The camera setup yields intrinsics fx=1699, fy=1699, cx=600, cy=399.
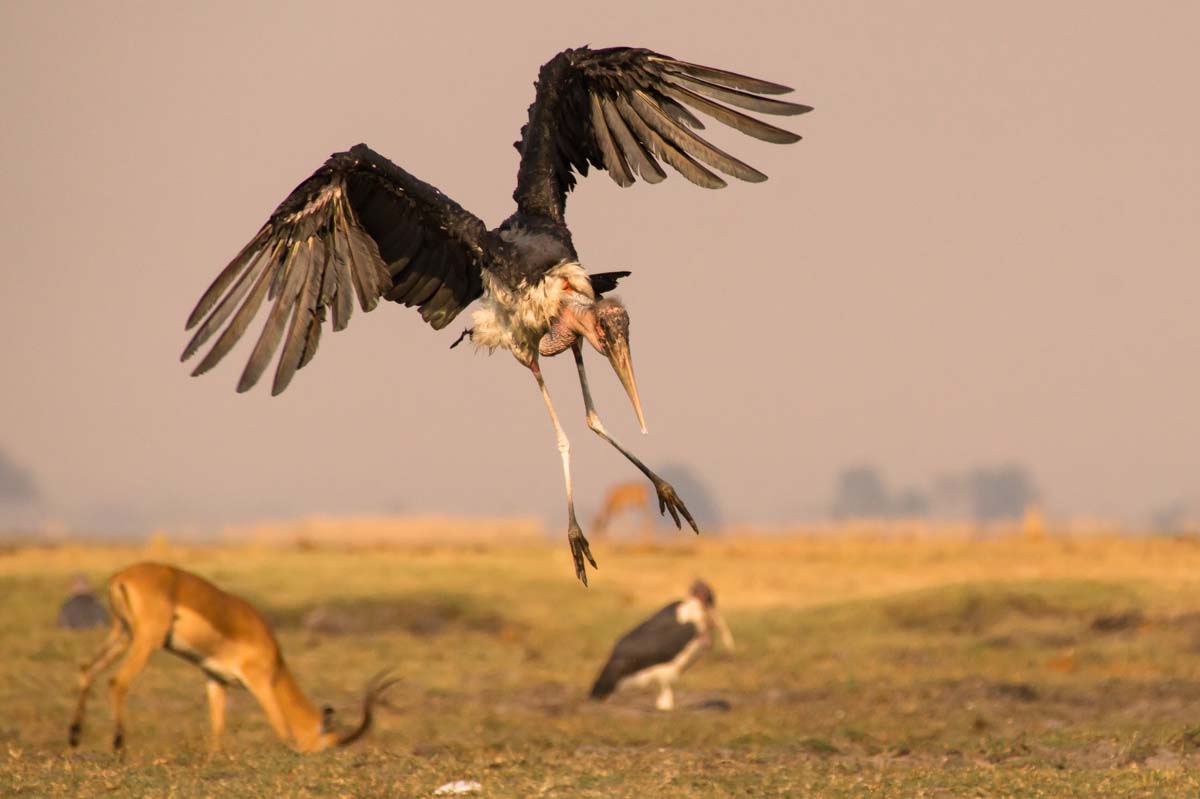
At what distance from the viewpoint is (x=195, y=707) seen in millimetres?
17141

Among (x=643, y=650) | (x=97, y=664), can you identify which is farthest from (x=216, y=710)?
(x=643, y=650)

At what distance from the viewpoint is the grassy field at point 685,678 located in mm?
10328

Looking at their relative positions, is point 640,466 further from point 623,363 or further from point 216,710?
point 216,710

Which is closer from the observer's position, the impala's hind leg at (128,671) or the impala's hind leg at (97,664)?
the impala's hind leg at (97,664)

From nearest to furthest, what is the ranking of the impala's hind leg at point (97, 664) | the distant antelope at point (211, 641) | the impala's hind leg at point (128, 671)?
the impala's hind leg at point (97, 664), the impala's hind leg at point (128, 671), the distant antelope at point (211, 641)

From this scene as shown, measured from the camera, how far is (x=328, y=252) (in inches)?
413

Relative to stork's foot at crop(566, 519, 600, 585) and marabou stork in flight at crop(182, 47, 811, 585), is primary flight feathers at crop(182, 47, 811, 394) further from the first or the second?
stork's foot at crop(566, 519, 600, 585)

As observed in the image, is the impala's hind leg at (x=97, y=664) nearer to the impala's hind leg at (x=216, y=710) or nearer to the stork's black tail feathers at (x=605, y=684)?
the impala's hind leg at (x=216, y=710)

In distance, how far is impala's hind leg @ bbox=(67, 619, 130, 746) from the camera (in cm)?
1277

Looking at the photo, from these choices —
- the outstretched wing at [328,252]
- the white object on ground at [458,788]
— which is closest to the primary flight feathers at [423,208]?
the outstretched wing at [328,252]

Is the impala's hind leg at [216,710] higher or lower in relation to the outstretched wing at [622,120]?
lower

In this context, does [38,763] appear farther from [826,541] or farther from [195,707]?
[826,541]

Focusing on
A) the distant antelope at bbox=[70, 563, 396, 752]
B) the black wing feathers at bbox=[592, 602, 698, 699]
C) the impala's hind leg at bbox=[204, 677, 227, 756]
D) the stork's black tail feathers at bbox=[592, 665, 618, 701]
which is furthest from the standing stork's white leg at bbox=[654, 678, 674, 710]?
the impala's hind leg at bbox=[204, 677, 227, 756]

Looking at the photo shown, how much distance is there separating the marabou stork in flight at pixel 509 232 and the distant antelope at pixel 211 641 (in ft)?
14.8
